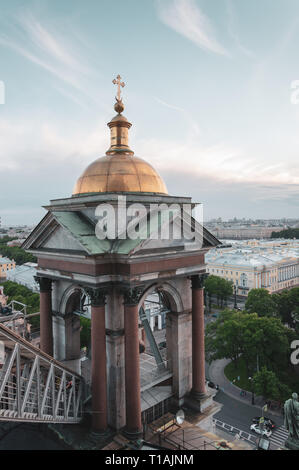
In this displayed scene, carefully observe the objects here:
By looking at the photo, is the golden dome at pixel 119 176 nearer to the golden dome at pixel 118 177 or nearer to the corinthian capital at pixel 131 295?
the golden dome at pixel 118 177

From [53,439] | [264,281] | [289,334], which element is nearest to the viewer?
[53,439]

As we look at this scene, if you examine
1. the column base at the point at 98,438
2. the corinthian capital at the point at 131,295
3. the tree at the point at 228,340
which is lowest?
the tree at the point at 228,340

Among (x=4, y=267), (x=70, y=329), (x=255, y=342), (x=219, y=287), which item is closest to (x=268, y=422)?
(x=255, y=342)

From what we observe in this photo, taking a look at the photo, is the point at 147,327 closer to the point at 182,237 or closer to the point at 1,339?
the point at 182,237

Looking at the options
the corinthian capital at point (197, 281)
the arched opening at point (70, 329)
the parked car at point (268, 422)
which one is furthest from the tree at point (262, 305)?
the arched opening at point (70, 329)

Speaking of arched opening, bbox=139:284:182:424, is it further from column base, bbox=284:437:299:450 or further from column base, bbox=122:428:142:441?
column base, bbox=284:437:299:450

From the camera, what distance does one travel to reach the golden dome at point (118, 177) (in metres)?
19.5

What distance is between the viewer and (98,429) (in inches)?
672

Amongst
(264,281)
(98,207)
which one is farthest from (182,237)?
(264,281)

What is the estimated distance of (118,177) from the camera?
1952 cm

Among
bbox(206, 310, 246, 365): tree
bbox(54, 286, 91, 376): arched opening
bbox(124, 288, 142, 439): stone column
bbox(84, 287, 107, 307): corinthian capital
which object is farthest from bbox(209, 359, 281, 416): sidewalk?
bbox(84, 287, 107, 307): corinthian capital

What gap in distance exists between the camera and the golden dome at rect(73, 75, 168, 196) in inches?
766

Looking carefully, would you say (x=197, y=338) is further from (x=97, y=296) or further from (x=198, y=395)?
(x=97, y=296)
